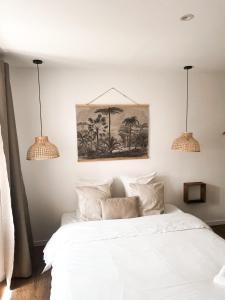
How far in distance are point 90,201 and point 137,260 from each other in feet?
3.48

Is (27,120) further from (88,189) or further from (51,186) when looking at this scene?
(88,189)

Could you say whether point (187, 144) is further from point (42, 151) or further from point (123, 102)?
point (42, 151)

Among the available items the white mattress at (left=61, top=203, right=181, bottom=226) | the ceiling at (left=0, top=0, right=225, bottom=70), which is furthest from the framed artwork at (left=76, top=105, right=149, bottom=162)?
the white mattress at (left=61, top=203, right=181, bottom=226)

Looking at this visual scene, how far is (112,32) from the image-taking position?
78.4 inches

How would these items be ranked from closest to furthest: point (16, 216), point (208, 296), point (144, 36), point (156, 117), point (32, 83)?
point (208, 296), point (144, 36), point (16, 216), point (32, 83), point (156, 117)

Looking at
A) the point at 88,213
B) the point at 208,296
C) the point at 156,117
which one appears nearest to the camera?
the point at 208,296

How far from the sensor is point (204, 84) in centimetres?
346

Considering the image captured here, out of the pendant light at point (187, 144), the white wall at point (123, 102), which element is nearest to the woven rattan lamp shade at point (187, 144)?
the pendant light at point (187, 144)

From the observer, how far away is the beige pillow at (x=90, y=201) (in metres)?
2.78

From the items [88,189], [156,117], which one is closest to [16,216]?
[88,189]

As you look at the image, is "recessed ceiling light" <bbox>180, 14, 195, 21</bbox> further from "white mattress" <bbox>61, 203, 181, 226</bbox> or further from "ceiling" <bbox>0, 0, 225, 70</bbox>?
"white mattress" <bbox>61, 203, 181, 226</bbox>

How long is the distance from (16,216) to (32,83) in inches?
64.8

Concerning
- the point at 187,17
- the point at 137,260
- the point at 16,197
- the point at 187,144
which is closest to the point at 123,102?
the point at 187,144

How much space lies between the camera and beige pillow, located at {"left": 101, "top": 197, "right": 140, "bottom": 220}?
271 centimetres
